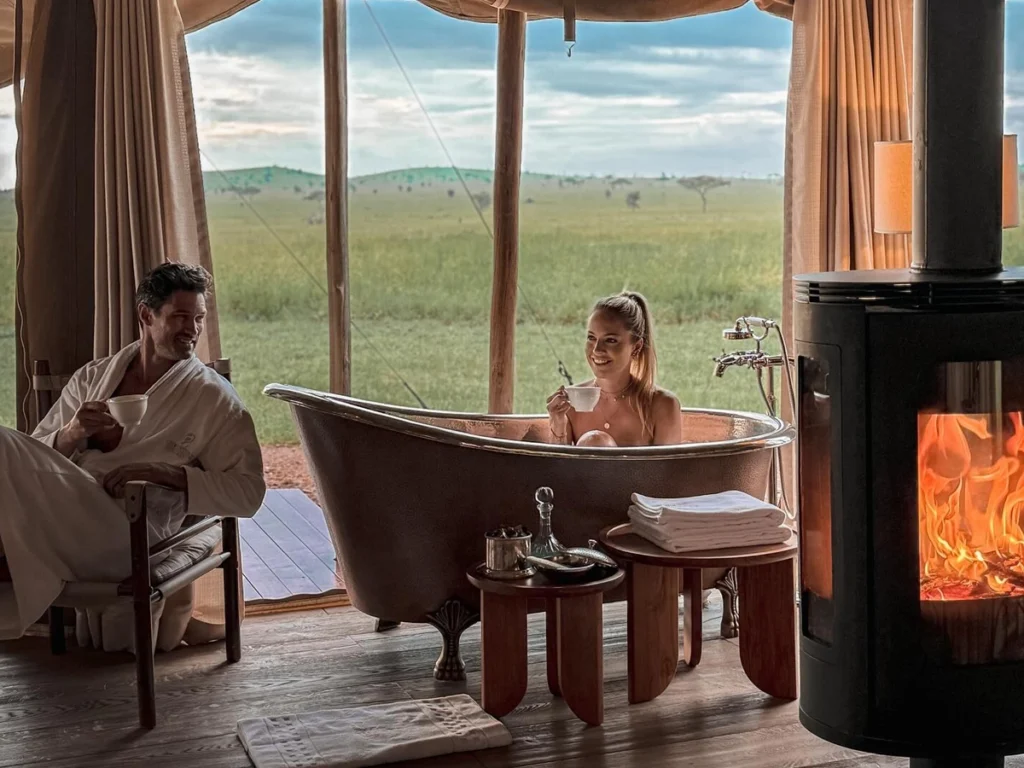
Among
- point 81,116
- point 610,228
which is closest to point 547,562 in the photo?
point 81,116

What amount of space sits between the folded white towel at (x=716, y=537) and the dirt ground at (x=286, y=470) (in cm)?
261

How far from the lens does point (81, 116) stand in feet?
12.9

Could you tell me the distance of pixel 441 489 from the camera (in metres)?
3.50

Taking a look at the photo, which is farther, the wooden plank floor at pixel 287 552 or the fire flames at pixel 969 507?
the wooden plank floor at pixel 287 552

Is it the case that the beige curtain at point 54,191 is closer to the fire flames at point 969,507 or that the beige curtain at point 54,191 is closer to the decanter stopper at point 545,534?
the decanter stopper at point 545,534

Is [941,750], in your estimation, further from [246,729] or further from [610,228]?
[610,228]

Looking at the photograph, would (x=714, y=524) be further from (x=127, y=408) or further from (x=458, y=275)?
(x=458, y=275)

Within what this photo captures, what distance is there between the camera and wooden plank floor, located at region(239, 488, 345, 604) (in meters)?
4.48

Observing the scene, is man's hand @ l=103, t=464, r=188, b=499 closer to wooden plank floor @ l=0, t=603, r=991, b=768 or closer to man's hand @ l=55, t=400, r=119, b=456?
man's hand @ l=55, t=400, r=119, b=456

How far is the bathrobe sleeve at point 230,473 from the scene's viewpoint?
11.1ft

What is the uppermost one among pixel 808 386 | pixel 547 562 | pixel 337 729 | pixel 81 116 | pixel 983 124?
pixel 81 116

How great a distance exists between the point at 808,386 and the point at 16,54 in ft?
8.60

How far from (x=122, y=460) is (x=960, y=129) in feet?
7.51

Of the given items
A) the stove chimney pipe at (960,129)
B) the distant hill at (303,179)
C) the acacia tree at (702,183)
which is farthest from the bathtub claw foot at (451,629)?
the acacia tree at (702,183)
